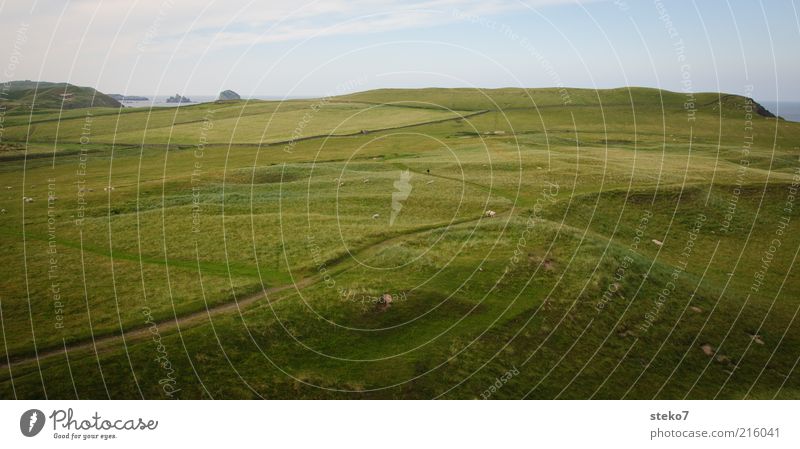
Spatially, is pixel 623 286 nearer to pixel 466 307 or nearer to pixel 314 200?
pixel 466 307

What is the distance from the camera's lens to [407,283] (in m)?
36.0

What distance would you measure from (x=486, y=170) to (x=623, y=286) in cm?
3928
